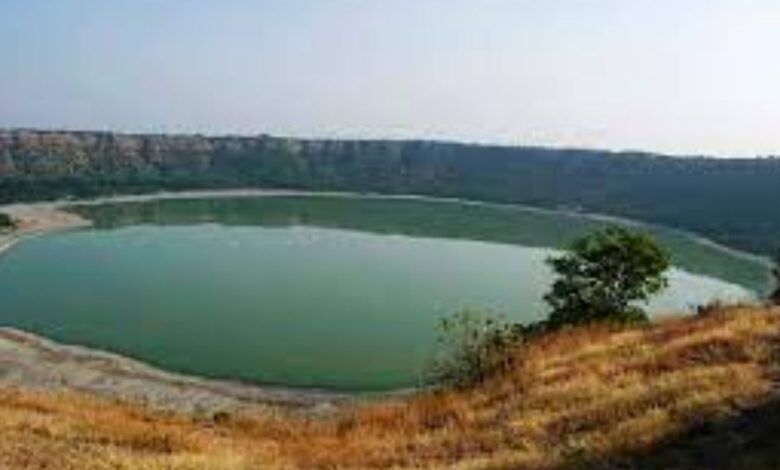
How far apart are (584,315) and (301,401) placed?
86.7 feet

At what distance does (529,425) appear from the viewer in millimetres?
19453

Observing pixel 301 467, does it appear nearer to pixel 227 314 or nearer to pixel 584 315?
pixel 584 315

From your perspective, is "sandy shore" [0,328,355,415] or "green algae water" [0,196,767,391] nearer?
"sandy shore" [0,328,355,415]

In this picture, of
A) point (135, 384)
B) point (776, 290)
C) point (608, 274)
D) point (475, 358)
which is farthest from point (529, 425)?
point (135, 384)

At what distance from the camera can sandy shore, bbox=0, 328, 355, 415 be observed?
81.8 m

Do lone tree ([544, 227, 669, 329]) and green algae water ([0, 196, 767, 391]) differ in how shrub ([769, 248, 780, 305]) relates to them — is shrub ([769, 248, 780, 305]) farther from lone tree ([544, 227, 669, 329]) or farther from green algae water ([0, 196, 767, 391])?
lone tree ([544, 227, 669, 329])

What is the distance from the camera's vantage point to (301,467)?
17719 millimetres

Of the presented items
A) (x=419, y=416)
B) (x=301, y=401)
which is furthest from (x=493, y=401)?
(x=301, y=401)

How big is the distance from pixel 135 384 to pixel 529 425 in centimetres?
7119

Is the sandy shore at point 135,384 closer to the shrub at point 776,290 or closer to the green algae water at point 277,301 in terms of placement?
the green algae water at point 277,301

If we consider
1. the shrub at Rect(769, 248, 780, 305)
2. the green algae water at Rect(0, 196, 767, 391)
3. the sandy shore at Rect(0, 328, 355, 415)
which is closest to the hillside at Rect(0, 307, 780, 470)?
the shrub at Rect(769, 248, 780, 305)

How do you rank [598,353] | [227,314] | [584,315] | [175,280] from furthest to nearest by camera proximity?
[175,280] < [227,314] < [584,315] < [598,353]

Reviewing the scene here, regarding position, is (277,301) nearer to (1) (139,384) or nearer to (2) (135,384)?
(1) (139,384)

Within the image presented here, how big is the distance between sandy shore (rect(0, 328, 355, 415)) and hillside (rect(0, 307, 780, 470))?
51.7 m
